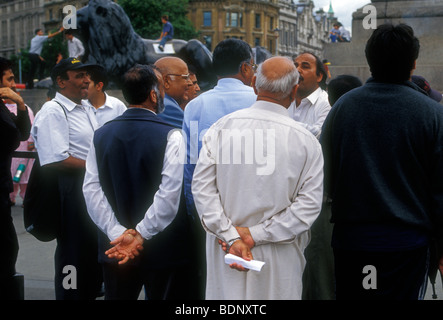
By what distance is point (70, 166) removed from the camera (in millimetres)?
3834

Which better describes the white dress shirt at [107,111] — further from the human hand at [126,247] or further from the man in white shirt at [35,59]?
the man in white shirt at [35,59]

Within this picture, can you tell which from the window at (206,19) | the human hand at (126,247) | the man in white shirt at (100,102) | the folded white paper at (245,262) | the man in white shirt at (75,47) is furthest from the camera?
the window at (206,19)

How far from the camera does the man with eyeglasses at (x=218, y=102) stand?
140 inches

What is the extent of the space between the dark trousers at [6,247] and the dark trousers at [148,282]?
1092 millimetres

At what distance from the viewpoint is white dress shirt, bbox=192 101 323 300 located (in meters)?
2.69

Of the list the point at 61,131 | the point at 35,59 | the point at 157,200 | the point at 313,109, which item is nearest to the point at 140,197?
the point at 157,200

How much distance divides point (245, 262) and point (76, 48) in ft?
29.5

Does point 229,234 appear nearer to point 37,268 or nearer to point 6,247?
point 6,247

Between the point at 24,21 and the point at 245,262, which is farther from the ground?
the point at 24,21

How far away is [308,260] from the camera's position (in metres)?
3.84

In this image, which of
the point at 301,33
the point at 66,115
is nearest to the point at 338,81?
the point at 66,115

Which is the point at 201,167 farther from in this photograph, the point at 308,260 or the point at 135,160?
the point at 308,260

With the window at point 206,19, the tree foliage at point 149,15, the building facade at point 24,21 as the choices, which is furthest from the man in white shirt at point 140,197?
the building facade at point 24,21

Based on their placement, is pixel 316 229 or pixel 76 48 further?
pixel 76 48
